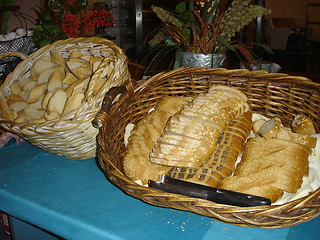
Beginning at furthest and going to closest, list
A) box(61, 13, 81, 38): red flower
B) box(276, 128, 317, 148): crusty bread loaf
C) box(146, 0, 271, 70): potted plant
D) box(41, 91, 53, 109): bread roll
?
box(61, 13, 81, 38): red flower, box(146, 0, 271, 70): potted plant, box(41, 91, 53, 109): bread roll, box(276, 128, 317, 148): crusty bread loaf

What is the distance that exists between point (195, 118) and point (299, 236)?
448mm

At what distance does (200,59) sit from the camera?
55.0 inches

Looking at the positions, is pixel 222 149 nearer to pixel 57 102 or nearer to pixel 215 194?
pixel 215 194

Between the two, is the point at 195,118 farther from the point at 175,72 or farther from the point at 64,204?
the point at 64,204

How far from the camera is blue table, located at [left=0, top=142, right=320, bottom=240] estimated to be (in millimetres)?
760

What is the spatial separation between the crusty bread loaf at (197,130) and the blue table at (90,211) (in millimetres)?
157

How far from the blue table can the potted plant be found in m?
0.70

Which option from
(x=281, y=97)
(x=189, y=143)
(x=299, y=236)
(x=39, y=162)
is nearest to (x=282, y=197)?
(x=299, y=236)

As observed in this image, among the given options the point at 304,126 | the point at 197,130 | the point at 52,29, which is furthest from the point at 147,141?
the point at 52,29

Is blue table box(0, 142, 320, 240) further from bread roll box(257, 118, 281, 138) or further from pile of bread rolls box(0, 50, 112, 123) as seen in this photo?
bread roll box(257, 118, 281, 138)

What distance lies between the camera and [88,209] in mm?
872

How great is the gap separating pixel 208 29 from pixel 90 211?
1.02 metres

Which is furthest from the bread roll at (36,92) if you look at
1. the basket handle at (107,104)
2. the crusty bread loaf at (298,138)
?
the crusty bread loaf at (298,138)

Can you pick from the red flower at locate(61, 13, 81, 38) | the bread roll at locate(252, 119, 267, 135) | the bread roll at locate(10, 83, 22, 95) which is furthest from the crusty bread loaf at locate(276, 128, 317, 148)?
the red flower at locate(61, 13, 81, 38)
